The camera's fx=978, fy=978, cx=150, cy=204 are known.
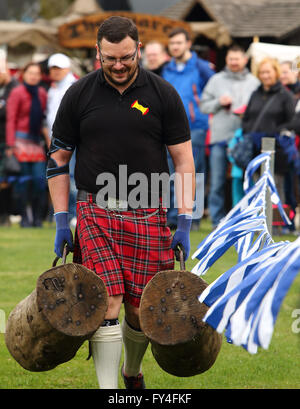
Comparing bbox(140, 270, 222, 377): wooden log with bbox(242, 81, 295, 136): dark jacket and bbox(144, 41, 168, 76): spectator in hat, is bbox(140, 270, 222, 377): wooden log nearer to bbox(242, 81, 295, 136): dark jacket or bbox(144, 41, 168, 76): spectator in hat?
bbox(242, 81, 295, 136): dark jacket

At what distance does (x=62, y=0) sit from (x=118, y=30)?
37934 millimetres

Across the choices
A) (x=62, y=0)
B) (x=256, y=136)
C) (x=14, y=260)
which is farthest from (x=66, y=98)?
(x=62, y=0)

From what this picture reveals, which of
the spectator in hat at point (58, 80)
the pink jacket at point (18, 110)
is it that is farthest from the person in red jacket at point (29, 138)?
the spectator in hat at point (58, 80)

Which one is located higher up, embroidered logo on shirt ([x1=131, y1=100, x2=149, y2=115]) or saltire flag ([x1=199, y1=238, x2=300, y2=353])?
embroidered logo on shirt ([x1=131, y1=100, x2=149, y2=115])

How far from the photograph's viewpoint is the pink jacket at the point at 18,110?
1195 cm

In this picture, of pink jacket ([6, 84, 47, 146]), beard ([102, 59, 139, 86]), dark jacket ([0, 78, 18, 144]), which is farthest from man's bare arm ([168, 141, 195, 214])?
dark jacket ([0, 78, 18, 144])

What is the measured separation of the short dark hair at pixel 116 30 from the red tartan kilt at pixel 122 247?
2.69 feet

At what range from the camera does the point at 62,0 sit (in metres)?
41.5

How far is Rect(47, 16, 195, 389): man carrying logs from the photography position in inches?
183

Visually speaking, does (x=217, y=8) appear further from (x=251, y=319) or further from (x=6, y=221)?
(x=251, y=319)

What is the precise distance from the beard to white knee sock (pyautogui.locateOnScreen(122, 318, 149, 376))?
1244 mm

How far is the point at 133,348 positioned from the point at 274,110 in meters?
5.82

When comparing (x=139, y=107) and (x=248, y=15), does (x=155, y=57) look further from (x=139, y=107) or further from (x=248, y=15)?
(x=248, y=15)

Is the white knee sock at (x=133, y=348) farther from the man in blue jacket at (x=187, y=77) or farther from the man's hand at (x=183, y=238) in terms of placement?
the man in blue jacket at (x=187, y=77)
